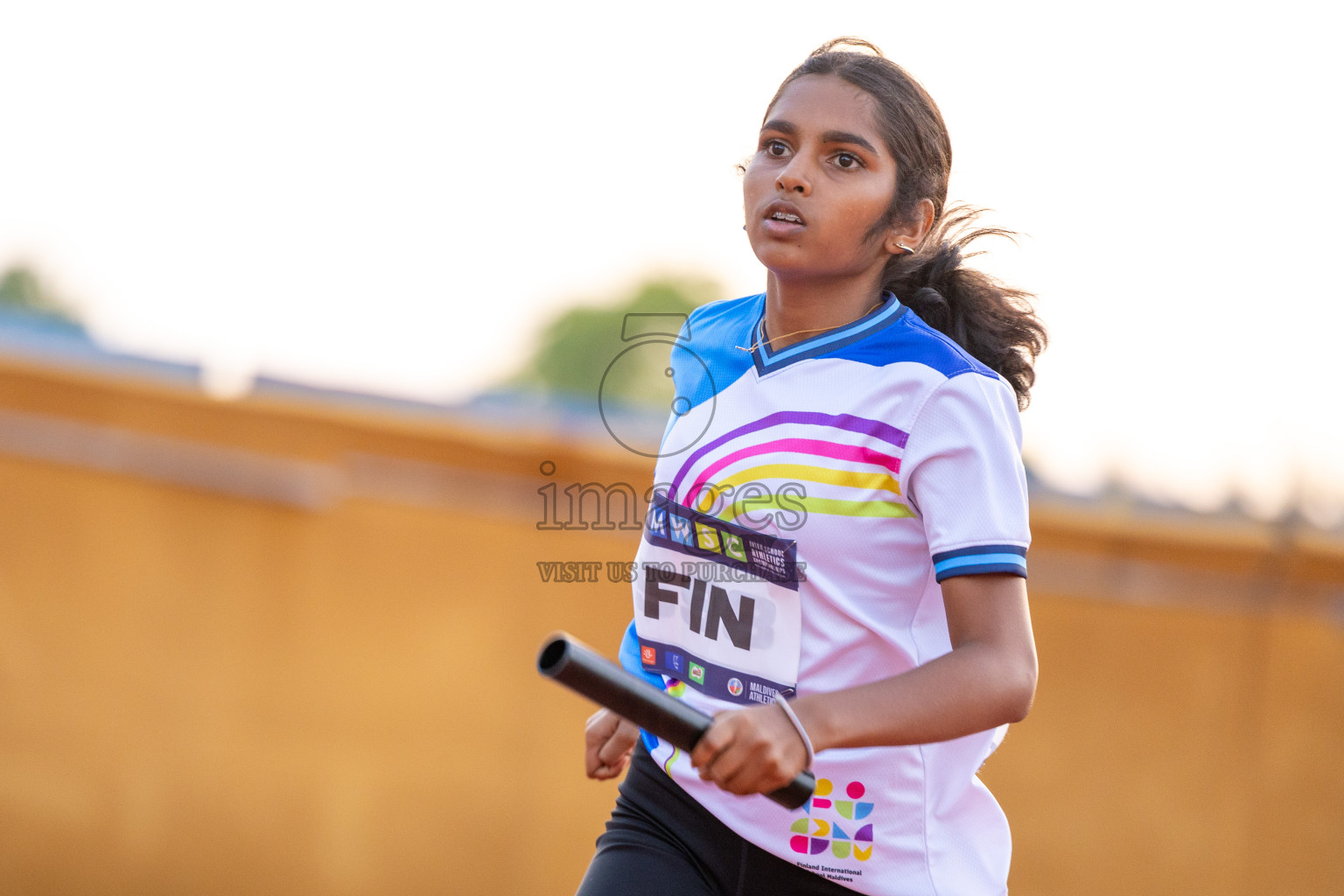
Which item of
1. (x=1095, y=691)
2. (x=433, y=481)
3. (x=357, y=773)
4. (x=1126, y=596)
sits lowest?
(x=357, y=773)

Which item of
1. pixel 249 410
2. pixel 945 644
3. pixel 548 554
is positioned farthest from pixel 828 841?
pixel 249 410

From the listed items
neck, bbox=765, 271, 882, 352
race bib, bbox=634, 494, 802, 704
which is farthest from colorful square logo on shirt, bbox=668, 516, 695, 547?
neck, bbox=765, 271, 882, 352

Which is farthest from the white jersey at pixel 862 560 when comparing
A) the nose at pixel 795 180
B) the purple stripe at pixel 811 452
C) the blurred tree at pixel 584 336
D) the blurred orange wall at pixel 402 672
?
the blurred tree at pixel 584 336

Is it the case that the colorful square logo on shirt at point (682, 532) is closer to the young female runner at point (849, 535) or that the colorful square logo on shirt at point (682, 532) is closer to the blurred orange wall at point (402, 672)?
the young female runner at point (849, 535)

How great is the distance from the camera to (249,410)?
16.6ft

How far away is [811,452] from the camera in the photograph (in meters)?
2.02

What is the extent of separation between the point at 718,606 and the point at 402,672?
3.22m

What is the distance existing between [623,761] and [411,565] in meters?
2.82

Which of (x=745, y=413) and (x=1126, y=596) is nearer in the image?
(x=745, y=413)

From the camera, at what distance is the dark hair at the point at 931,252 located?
220 centimetres

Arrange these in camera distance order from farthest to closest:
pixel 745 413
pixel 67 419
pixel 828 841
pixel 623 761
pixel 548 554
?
pixel 548 554, pixel 67 419, pixel 623 761, pixel 745 413, pixel 828 841

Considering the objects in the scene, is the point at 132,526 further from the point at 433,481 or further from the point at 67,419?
the point at 433,481

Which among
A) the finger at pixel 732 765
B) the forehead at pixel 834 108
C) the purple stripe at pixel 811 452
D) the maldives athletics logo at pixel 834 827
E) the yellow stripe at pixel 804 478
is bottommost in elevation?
the maldives athletics logo at pixel 834 827

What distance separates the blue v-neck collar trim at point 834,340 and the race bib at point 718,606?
298 mm
